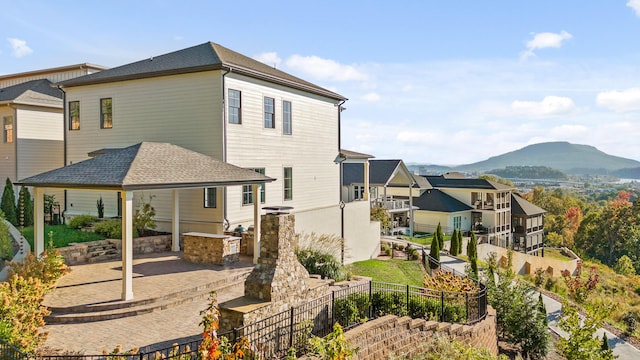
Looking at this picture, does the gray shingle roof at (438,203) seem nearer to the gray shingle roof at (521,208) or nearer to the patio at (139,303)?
the gray shingle roof at (521,208)

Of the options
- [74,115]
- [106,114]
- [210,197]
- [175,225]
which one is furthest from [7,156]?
[210,197]

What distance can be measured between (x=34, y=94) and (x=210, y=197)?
12682 mm

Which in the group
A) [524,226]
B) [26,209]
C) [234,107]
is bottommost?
[524,226]

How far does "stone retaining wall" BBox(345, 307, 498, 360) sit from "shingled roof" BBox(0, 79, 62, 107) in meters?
20.1

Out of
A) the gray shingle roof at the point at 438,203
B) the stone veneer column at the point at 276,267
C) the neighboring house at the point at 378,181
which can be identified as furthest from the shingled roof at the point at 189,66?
the gray shingle roof at the point at 438,203

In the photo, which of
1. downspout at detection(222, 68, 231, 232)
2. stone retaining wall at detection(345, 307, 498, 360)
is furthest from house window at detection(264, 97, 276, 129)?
stone retaining wall at detection(345, 307, 498, 360)

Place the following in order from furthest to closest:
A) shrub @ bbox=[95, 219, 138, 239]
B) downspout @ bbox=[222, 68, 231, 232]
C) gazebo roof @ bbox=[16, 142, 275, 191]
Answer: downspout @ bbox=[222, 68, 231, 232] → shrub @ bbox=[95, 219, 138, 239] → gazebo roof @ bbox=[16, 142, 275, 191]

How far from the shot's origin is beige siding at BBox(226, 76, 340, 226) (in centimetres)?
1684

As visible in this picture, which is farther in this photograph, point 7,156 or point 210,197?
point 7,156

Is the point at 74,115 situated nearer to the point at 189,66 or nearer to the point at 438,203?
the point at 189,66

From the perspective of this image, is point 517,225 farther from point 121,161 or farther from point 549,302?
point 121,161

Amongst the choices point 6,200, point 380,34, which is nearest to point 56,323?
point 6,200

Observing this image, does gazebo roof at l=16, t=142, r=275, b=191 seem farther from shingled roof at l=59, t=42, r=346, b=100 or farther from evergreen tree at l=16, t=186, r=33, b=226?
evergreen tree at l=16, t=186, r=33, b=226

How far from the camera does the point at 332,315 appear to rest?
409 inches
